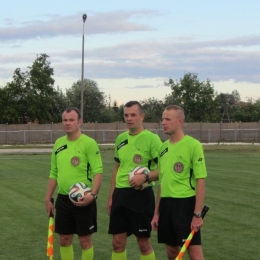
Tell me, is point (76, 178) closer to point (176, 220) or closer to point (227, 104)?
point (176, 220)

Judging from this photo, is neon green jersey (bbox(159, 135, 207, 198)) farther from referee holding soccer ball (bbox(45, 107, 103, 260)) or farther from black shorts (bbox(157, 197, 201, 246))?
referee holding soccer ball (bbox(45, 107, 103, 260))

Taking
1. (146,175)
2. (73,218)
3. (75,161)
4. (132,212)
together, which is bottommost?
(73,218)

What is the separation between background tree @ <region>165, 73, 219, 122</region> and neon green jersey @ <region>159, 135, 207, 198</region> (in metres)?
66.5

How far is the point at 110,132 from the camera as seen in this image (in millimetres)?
56031

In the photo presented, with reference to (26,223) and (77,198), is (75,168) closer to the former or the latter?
(77,198)

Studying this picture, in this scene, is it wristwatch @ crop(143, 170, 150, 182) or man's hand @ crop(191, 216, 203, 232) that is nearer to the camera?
man's hand @ crop(191, 216, 203, 232)

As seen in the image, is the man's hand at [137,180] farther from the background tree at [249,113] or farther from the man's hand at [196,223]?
the background tree at [249,113]

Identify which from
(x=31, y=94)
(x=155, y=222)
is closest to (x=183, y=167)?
(x=155, y=222)

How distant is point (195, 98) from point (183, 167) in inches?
2663

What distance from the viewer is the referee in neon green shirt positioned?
6117 mm

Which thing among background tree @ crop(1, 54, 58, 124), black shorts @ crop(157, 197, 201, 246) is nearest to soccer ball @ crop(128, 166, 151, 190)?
black shorts @ crop(157, 197, 201, 246)

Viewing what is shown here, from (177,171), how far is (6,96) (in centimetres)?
6147

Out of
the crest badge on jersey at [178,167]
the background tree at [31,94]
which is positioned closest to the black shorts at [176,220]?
the crest badge on jersey at [178,167]

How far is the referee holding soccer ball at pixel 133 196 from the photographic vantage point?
683cm
